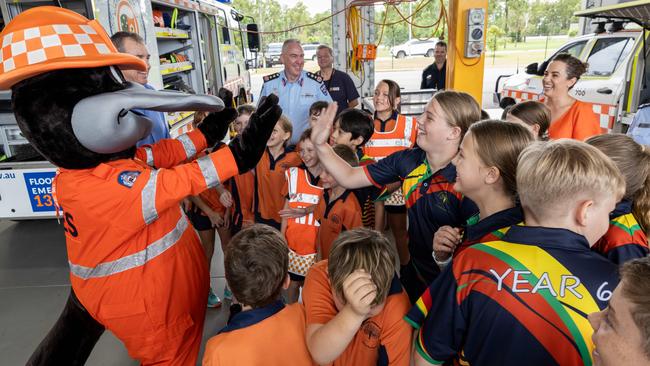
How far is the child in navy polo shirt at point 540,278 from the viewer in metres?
1.06

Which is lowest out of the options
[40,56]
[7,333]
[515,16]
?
[7,333]

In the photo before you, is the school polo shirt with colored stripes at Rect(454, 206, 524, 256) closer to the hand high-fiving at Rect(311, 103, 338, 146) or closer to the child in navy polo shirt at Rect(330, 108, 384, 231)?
the hand high-fiving at Rect(311, 103, 338, 146)

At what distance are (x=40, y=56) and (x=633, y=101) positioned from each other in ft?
18.4

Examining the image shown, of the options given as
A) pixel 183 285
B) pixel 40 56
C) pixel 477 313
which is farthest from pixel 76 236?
pixel 477 313

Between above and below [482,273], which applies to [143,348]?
below

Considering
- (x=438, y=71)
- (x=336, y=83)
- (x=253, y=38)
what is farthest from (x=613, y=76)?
(x=253, y=38)

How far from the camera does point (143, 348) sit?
5.80 feet

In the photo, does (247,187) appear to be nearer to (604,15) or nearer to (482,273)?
(482,273)

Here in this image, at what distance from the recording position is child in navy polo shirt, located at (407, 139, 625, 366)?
106 cm

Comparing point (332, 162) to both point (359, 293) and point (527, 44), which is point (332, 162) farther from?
point (527, 44)

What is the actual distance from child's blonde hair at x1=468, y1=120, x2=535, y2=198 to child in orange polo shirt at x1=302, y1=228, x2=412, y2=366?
0.48 m

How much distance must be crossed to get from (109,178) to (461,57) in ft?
12.5

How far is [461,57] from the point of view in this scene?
434cm

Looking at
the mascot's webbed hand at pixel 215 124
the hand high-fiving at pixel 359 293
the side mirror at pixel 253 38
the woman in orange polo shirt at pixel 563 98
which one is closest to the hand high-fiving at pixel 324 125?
the mascot's webbed hand at pixel 215 124
